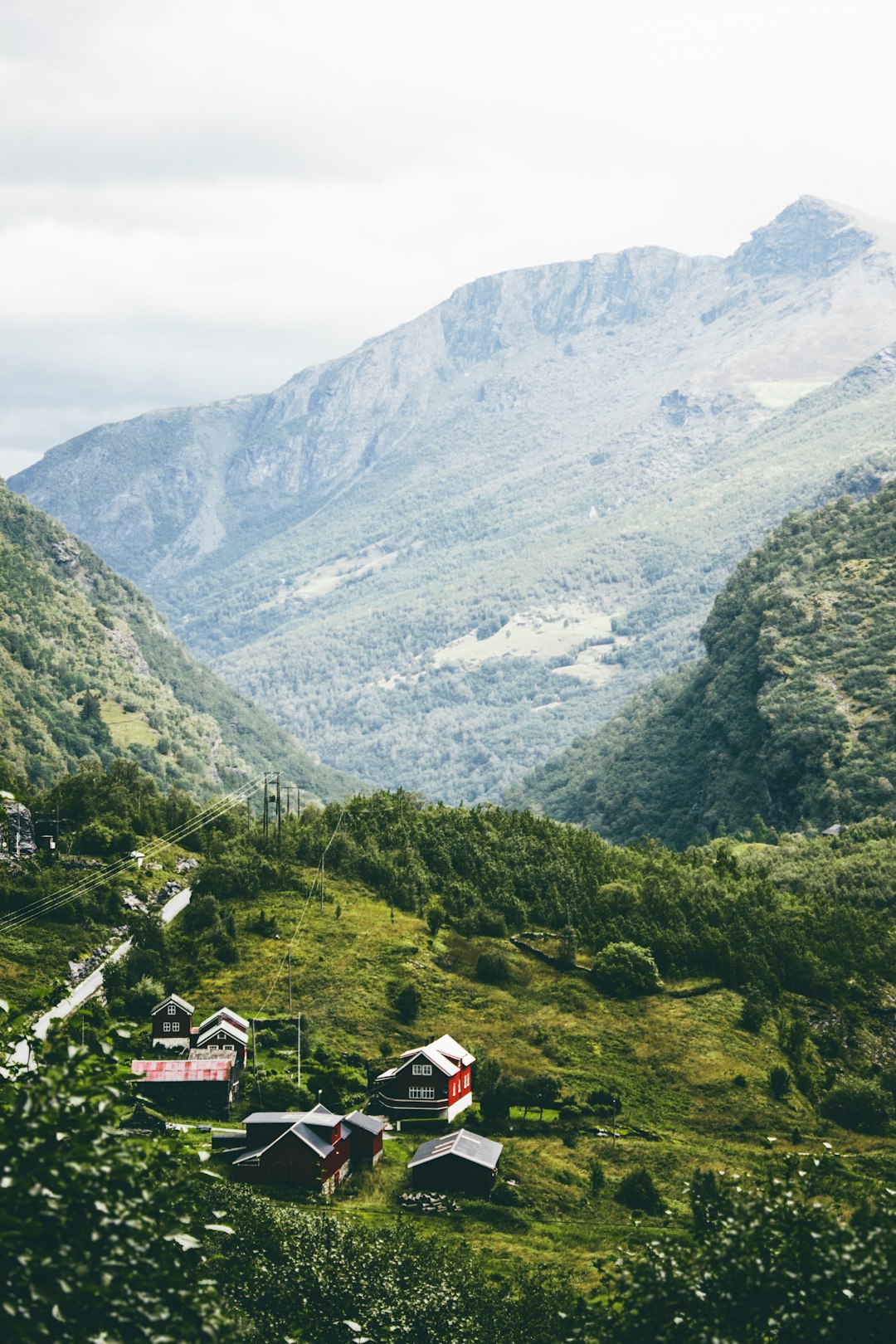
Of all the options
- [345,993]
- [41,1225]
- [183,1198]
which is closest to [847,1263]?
[183,1198]

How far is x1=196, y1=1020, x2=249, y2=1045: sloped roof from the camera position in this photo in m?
77.1

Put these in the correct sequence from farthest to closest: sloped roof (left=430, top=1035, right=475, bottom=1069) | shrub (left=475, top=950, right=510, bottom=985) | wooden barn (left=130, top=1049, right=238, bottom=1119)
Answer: shrub (left=475, top=950, right=510, bottom=985) → sloped roof (left=430, top=1035, right=475, bottom=1069) → wooden barn (left=130, top=1049, right=238, bottom=1119)

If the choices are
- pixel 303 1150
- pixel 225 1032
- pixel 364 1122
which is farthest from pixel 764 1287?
pixel 225 1032

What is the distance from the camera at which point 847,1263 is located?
31.1 meters

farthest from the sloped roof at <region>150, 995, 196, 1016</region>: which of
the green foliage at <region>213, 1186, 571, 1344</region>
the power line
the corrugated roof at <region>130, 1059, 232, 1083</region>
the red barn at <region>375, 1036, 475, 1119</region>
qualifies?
the green foliage at <region>213, 1186, 571, 1344</region>

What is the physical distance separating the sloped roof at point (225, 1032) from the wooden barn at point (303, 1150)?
10.6m

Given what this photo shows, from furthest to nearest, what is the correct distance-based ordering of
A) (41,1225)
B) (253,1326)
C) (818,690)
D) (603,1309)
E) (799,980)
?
(818,690), (799,980), (253,1326), (603,1309), (41,1225)

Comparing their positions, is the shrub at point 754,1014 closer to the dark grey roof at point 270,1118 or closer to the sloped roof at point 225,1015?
the sloped roof at point 225,1015

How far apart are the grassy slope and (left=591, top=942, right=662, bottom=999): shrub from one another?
1298 mm

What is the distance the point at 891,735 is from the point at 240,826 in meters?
77.4

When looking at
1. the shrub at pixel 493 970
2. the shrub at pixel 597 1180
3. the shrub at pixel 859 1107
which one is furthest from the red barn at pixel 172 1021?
the shrub at pixel 859 1107

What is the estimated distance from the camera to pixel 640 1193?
66500 mm

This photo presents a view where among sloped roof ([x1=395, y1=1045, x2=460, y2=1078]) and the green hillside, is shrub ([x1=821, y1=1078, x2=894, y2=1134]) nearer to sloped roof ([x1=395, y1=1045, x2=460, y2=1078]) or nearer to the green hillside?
the green hillside

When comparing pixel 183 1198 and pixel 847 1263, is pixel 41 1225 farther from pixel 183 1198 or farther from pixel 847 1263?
pixel 847 1263
